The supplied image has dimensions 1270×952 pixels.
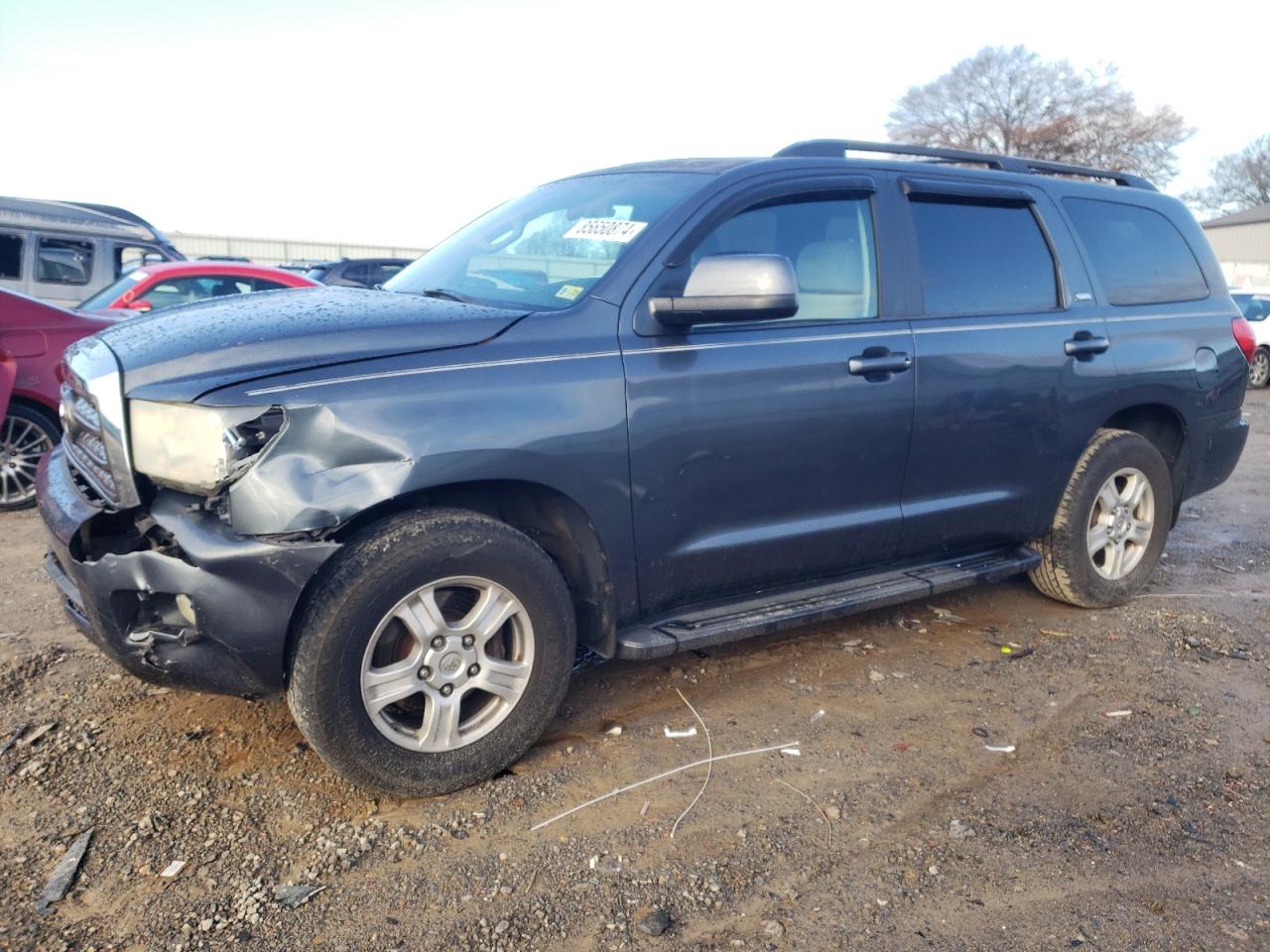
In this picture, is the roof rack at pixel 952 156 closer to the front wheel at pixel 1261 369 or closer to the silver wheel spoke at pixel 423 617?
the silver wheel spoke at pixel 423 617

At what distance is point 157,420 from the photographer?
9.21 ft

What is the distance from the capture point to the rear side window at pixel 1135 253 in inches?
186

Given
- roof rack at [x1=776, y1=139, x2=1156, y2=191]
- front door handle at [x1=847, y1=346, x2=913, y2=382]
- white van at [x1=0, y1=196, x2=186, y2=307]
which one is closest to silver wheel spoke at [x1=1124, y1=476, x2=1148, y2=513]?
roof rack at [x1=776, y1=139, x2=1156, y2=191]

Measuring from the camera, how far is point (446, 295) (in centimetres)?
372

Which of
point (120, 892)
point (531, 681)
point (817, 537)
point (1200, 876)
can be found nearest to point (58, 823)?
point (120, 892)

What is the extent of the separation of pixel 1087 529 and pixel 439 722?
3173 millimetres

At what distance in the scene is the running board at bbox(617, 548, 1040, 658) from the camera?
343cm

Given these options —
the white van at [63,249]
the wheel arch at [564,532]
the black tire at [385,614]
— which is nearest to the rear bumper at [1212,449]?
the wheel arch at [564,532]

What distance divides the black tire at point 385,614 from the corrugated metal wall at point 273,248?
105 ft

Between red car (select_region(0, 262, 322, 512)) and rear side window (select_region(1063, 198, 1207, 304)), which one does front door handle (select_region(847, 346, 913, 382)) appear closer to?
rear side window (select_region(1063, 198, 1207, 304))

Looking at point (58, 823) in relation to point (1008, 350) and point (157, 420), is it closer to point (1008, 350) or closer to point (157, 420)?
point (157, 420)

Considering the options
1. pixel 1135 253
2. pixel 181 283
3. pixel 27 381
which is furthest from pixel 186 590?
pixel 181 283

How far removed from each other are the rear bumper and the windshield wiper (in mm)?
3585

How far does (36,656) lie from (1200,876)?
4.02m
